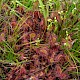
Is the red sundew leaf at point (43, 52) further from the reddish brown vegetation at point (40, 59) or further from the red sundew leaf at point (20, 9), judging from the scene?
the red sundew leaf at point (20, 9)

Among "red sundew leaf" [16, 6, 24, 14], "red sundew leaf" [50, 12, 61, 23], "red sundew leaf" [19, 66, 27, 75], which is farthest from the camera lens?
"red sundew leaf" [16, 6, 24, 14]

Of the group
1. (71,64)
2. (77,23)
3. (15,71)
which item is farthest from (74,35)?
(15,71)

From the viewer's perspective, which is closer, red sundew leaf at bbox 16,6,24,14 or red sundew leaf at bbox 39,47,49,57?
red sundew leaf at bbox 39,47,49,57

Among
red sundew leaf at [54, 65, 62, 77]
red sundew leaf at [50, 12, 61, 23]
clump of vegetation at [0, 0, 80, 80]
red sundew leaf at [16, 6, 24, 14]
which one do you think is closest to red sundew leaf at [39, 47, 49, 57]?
clump of vegetation at [0, 0, 80, 80]

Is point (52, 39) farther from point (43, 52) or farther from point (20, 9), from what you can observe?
point (20, 9)

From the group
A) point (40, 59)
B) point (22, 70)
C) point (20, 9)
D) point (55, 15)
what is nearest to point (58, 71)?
point (40, 59)

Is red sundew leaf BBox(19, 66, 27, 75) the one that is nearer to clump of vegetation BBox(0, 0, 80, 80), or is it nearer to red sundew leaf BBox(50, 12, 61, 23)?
clump of vegetation BBox(0, 0, 80, 80)

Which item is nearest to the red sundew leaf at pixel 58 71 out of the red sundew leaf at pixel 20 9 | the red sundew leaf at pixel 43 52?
the red sundew leaf at pixel 43 52

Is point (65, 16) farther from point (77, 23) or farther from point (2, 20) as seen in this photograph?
point (2, 20)
